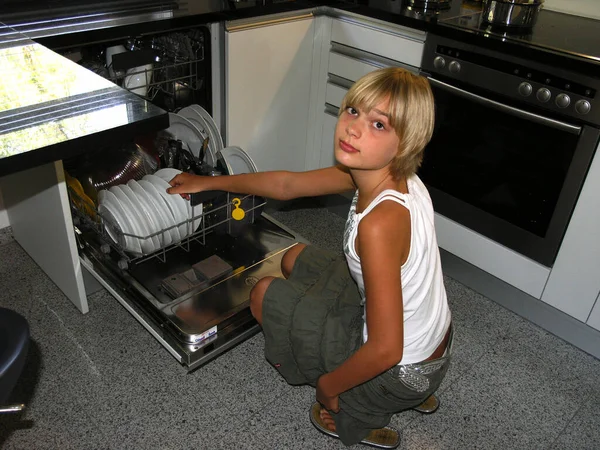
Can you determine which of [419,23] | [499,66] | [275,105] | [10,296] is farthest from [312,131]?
[10,296]

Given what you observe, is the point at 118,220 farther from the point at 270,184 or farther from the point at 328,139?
the point at 328,139

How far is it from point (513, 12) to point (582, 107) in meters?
0.41

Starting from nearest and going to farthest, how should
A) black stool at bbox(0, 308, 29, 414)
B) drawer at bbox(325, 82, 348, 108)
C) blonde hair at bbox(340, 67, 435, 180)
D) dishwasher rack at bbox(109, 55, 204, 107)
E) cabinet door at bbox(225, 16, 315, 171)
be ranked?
black stool at bbox(0, 308, 29, 414) → blonde hair at bbox(340, 67, 435, 180) → dishwasher rack at bbox(109, 55, 204, 107) → cabinet door at bbox(225, 16, 315, 171) → drawer at bbox(325, 82, 348, 108)

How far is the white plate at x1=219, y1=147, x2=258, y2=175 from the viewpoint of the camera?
167 centimetres

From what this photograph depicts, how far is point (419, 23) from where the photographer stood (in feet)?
5.85

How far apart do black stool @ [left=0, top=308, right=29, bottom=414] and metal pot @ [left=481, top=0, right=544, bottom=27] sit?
5.14ft

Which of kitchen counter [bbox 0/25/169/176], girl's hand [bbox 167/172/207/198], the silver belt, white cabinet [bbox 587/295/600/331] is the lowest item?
white cabinet [bbox 587/295/600/331]

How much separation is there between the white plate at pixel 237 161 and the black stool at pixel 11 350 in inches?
34.3

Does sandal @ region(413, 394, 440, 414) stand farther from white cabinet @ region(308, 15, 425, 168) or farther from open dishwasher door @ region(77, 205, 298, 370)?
white cabinet @ region(308, 15, 425, 168)

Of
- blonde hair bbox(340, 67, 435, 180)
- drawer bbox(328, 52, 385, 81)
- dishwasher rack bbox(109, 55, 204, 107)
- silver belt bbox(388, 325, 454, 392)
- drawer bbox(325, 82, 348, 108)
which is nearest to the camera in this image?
blonde hair bbox(340, 67, 435, 180)

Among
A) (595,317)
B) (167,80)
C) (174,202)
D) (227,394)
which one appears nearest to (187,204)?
(174,202)

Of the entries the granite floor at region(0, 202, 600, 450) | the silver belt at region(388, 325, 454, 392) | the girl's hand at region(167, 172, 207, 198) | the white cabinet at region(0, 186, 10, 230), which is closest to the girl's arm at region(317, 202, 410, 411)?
the silver belt at region(388, 325, 454, 392)

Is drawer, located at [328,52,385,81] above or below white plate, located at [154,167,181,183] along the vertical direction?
above

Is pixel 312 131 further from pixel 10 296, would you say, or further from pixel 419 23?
pixel 10 296
